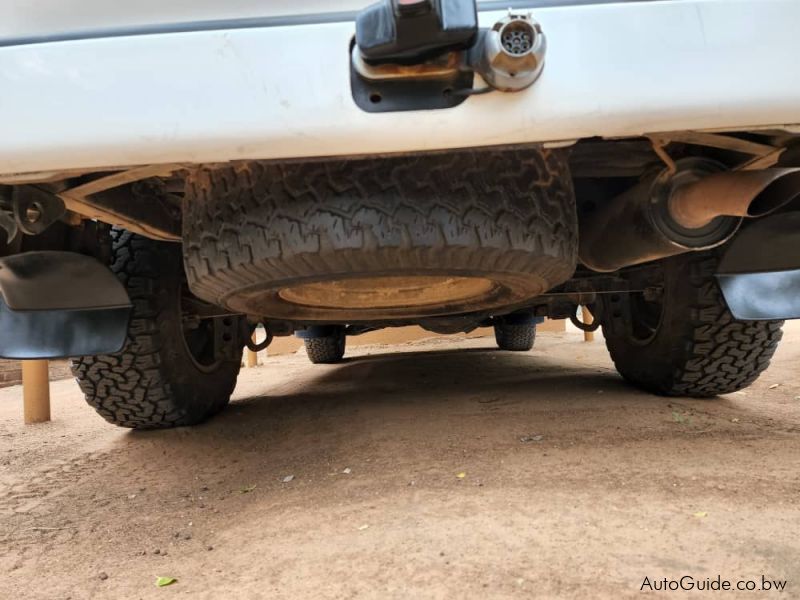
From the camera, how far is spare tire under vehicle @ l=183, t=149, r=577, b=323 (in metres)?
1.11

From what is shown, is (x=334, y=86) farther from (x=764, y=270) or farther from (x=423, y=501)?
(x=764, y=270)

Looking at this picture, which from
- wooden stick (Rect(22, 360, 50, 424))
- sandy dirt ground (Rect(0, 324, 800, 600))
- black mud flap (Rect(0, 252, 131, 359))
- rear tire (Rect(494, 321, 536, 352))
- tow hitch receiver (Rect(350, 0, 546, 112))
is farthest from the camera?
rear tire (Rect(494, 321, 536, 352))

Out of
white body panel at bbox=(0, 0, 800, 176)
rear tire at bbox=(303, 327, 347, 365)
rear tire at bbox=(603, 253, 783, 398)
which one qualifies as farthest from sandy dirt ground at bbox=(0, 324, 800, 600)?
rear tire at bbox=(303, 327, 347, 365)

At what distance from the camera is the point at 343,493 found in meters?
1.56

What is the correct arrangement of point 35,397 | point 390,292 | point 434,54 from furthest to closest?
point 35,397, point 390,292, point 434,54

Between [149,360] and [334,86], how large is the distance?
1.61 meters

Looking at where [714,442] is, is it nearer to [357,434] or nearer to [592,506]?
[592,506]

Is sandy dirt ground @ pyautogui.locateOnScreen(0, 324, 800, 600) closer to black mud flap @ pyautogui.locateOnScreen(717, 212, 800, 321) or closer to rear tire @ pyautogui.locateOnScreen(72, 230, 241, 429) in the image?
rear tire @ pyautogui.locateOnScreen(72, 230, 241, 429)

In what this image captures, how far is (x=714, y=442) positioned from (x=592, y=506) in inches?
29.8

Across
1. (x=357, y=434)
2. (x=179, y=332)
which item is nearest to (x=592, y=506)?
(x=357, y=434)

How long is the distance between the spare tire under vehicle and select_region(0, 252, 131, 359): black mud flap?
1.71ft

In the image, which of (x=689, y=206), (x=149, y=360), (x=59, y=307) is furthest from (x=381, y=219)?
(x=149, y=360)

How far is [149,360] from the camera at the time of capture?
6.87 feet

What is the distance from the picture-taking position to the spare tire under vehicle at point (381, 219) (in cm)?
111
